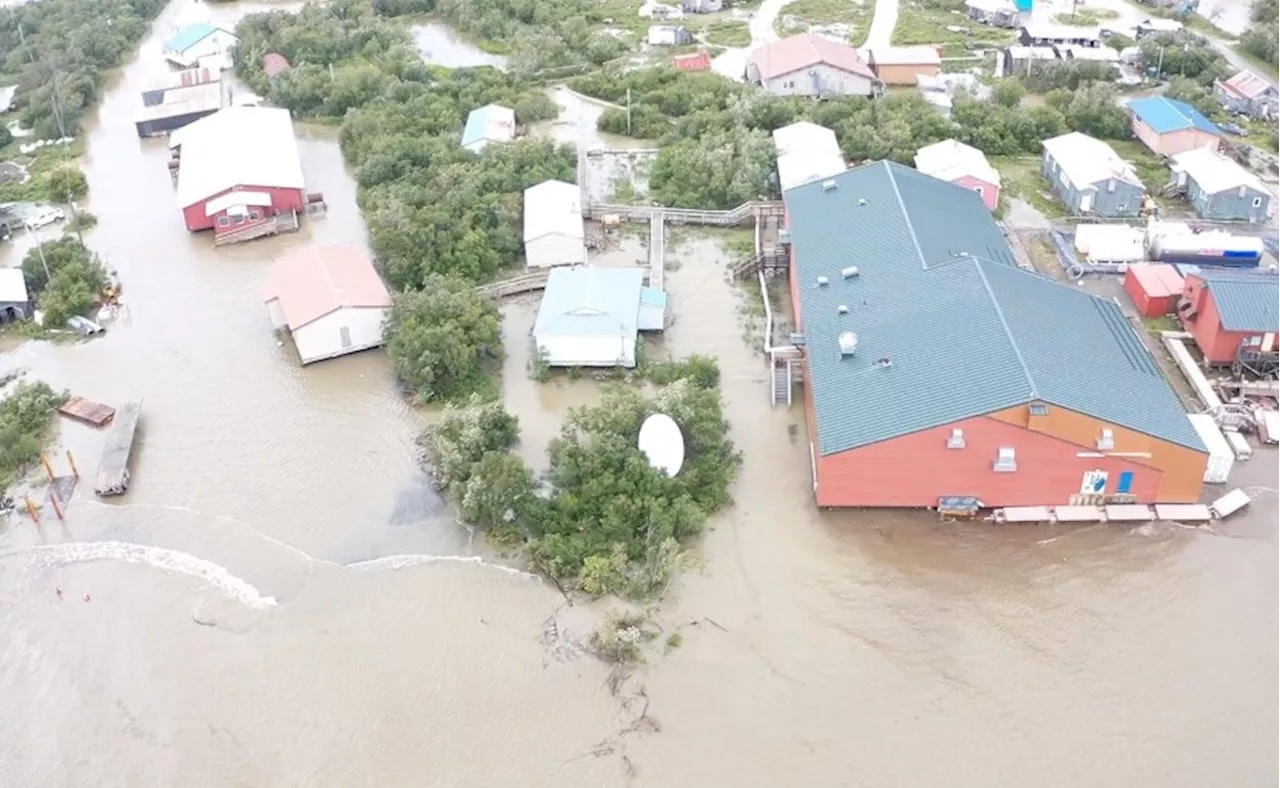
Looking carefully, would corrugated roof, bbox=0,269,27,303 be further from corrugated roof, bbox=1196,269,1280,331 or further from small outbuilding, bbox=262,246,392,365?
corrugated roof, bbox=1196,269,1280,331

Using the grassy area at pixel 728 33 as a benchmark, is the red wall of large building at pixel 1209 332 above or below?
above

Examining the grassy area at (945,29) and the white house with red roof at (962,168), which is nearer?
the white house with red roof at (962,168)

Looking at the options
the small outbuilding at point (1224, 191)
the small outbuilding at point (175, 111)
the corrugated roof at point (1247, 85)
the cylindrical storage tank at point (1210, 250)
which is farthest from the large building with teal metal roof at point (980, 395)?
the small outbuilding at point (175, 111)

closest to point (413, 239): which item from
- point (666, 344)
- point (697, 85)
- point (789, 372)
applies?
point (666, 344)

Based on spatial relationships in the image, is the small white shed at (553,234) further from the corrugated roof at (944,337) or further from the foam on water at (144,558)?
the foam on water at (144,558)

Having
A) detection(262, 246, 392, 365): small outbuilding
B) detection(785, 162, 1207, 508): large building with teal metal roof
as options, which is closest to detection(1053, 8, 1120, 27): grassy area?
detection(785, 162, 1207, 508): large building with teal metal roof

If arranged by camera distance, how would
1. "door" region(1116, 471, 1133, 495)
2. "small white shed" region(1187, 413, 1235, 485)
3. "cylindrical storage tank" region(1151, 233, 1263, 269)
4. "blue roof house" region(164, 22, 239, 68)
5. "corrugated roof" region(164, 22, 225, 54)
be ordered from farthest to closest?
"corrugated roof" region(164, 22, 225, 54) → "blue roof house" region(164, 22, 239, 68) → "cylindrical storage tank" region(1151, 233, 1263, 269) → "small white shed" region(1187, 413, 1235, 485) → "door" region(1116, 471, 1133, 495)

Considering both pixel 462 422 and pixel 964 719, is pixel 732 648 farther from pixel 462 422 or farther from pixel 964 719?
pixel 462 422
